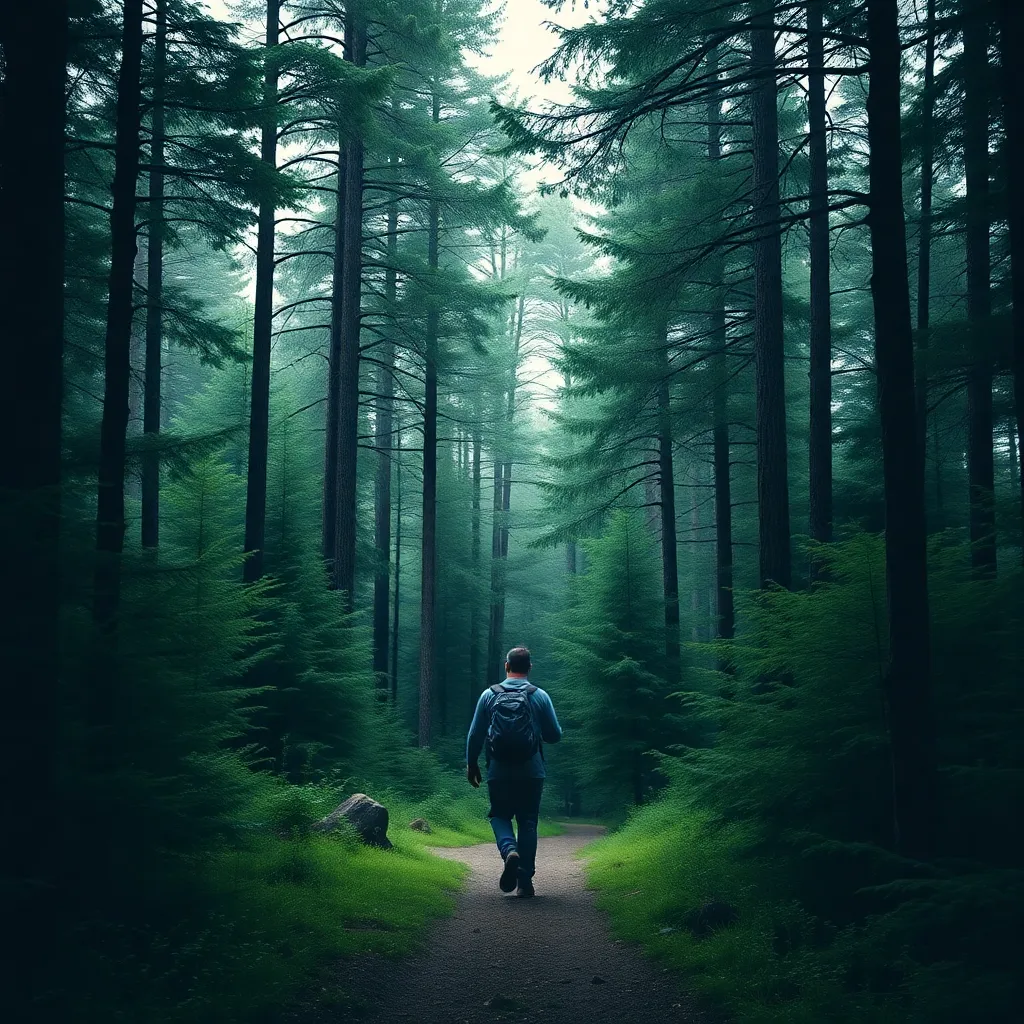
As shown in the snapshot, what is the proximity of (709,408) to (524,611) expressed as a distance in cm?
2618

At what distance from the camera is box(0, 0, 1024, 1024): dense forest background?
466 cm

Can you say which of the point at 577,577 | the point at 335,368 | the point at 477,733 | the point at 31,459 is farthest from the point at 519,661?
the point at 335,368

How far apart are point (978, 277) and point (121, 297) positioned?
10856 mm

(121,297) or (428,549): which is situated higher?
(121,297)

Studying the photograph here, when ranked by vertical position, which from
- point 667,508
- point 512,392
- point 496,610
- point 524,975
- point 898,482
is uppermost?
point 512,392

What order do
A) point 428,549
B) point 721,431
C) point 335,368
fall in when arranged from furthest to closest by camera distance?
point 428,549 < point 721,431 < point 335,368

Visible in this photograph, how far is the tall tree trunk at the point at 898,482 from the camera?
523 centimetres

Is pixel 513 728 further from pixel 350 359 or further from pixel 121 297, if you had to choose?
pixel 350 359

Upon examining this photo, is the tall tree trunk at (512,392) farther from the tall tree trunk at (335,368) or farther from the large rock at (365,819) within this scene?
the large rock at (365,819)

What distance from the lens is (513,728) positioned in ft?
26.0

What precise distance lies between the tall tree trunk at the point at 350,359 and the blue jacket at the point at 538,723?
768cm

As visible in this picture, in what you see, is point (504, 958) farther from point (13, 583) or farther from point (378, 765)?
point (378, 765)

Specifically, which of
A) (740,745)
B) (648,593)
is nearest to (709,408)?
(648,593)

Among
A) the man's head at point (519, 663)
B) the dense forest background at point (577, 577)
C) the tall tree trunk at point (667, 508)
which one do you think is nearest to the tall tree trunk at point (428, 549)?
the dense forest background at point (577, 577)
